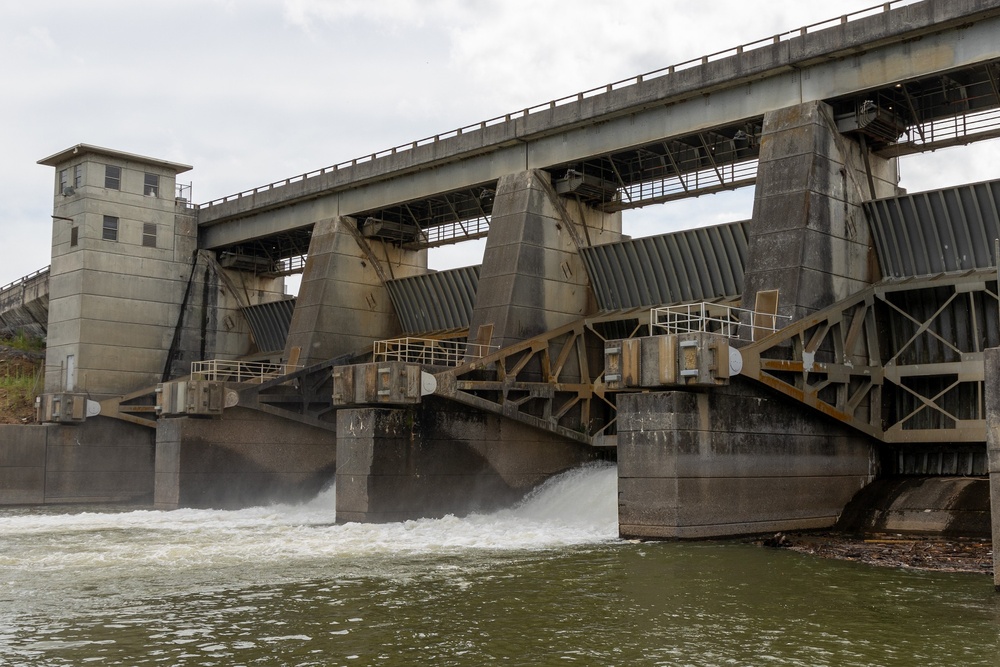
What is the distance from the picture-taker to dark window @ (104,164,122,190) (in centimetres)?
4872

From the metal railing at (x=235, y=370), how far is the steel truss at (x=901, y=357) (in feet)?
73.3

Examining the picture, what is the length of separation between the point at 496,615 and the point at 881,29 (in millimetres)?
20887

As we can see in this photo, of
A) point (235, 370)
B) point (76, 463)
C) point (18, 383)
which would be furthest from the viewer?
point (18, 383)

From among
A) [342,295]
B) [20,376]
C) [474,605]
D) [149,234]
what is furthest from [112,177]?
[474,605]

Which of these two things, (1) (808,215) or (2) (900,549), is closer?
(2) (900,549)

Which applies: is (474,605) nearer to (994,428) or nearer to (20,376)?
(994,428)

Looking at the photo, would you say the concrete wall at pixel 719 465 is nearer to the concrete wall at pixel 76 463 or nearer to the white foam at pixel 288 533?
the white foam at pixel 288 533

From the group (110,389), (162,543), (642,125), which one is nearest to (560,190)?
(642,125)

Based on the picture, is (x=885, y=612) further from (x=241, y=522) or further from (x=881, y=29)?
(x=241, y=522)

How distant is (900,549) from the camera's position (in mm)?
23344

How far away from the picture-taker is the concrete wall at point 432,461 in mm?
32969

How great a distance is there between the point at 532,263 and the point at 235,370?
2032cm

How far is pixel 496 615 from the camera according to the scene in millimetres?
15266

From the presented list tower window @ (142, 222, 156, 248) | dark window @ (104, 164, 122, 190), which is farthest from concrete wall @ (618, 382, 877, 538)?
dark window @ (104, 164, 122, 190)
